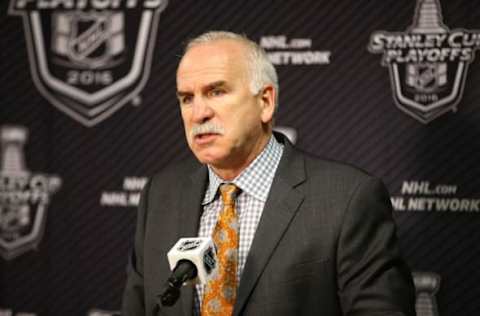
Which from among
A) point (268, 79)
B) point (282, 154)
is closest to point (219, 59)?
point (268, 79)

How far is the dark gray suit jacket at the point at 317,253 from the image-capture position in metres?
1.61

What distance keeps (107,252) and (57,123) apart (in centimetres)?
63

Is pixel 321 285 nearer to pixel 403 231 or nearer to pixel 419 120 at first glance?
pixel 403 231

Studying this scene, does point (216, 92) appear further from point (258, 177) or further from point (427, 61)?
point (427, 61)

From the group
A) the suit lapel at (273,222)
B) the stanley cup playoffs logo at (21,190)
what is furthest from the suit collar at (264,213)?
the stanley cup playoffs logo at (21,190)

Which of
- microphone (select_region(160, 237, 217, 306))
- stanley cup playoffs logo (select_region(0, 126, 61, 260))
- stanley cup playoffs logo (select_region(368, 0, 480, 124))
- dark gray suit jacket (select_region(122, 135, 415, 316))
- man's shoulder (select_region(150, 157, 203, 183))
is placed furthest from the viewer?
stanley cup playoffs logo (select_region(0, 126, 61, 260))

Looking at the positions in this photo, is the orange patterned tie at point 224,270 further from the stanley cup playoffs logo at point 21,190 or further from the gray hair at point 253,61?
the stanley cup playoffs logo at point 21,190

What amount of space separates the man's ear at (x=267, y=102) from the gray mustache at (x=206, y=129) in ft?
0.61

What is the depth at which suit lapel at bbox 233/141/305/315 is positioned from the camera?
167cm

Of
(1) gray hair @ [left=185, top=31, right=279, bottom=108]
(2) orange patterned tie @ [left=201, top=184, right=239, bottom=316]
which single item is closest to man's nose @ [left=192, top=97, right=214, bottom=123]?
(1) gray hair @ [left=185, top=31, right=279, bottom=108]

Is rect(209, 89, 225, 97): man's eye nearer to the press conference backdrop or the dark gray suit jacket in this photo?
the dark gray suit jacket

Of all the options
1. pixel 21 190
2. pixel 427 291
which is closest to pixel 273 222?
pixel 427 291

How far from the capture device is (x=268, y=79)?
73.1 inches

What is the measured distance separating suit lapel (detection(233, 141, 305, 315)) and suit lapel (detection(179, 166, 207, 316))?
0.17 metres
